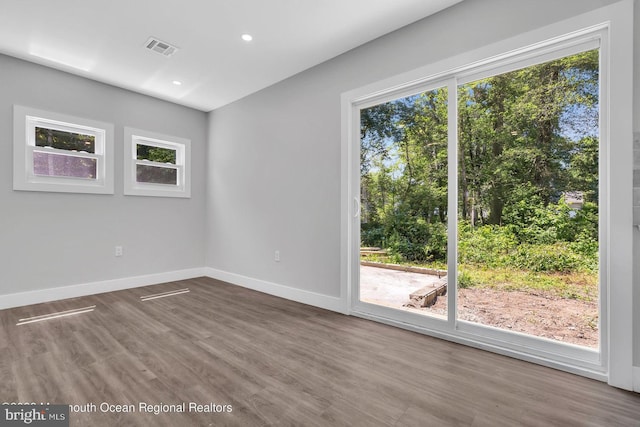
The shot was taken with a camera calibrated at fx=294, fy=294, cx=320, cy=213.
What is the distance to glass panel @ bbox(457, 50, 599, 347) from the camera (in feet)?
6.20

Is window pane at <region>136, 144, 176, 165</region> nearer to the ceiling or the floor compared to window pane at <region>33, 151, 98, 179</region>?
nearer to the ceiling

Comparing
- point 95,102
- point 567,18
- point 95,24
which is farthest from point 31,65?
point 567,18

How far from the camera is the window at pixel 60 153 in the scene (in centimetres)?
311

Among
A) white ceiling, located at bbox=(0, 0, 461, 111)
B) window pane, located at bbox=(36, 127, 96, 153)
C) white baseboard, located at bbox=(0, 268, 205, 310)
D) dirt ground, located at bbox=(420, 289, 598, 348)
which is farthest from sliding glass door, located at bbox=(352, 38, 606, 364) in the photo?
window pane, located at bbox=(36, 127, 96, 153)

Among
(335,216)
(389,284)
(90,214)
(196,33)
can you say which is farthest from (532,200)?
(90,214)

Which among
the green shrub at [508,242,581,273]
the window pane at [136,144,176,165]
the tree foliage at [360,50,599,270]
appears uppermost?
the window pane at [136,144,176,165]

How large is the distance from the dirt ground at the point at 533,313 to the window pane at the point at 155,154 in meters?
4.07

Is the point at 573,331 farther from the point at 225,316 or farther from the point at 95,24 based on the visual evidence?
the point at 95,24

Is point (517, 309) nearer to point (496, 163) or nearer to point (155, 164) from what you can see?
point (496, 163)

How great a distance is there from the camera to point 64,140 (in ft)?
11.3

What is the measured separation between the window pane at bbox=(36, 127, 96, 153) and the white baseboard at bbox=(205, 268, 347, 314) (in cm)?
227

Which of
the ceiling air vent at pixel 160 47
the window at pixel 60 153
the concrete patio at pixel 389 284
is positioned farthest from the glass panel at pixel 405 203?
the window at pixel 60 153

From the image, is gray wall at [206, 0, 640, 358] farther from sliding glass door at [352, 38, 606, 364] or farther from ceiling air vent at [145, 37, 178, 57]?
ceiling air vent at [145, 37, 178, 57]

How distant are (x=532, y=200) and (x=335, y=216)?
1660 millimetres
